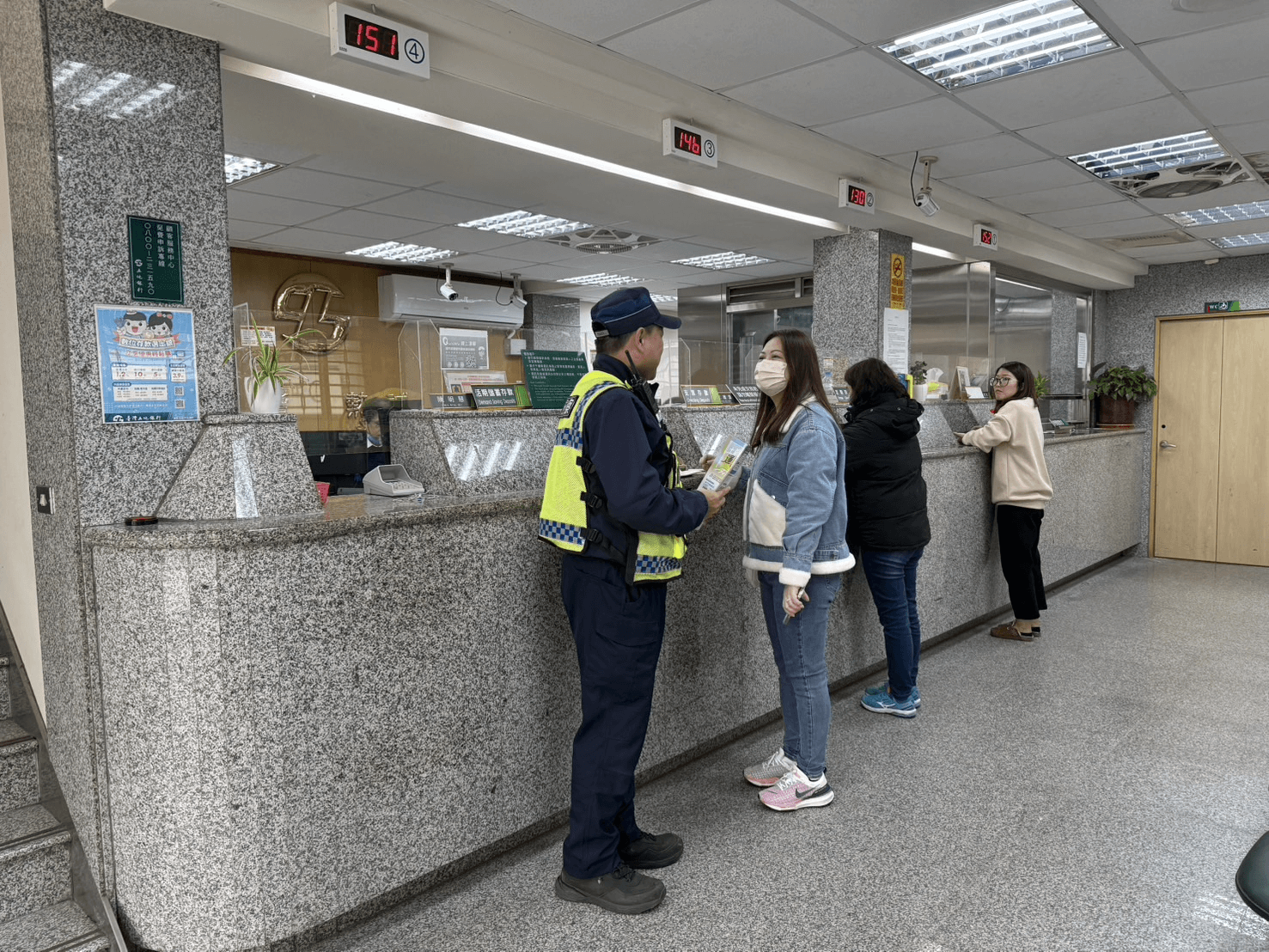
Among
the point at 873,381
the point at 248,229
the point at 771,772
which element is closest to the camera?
the point at 771,772

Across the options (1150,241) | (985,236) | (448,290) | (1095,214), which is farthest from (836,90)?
(1150,241)

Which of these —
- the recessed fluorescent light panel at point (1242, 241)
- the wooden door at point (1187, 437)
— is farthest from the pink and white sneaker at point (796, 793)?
the wooden door at point (1187, 437)

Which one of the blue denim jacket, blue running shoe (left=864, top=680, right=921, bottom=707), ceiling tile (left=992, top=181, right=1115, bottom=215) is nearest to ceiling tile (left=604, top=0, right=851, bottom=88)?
the blue denim jacket

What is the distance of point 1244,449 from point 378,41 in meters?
7.86

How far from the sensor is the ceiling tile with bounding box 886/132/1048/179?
4266mm

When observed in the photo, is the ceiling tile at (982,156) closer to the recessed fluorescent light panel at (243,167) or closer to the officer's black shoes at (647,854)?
the recessed fluorescent light panel at (243,167)

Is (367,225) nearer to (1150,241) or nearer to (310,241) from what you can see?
(310,241)

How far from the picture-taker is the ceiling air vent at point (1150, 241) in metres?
6.45

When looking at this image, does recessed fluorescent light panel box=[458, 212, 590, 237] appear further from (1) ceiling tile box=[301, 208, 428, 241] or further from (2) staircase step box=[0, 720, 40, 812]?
(2) staircase step box=[0, 720, 40, 812]

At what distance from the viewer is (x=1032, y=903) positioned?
2258 millimetres

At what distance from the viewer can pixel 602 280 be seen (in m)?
8.50

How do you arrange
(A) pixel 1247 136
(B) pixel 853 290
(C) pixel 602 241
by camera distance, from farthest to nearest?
(C) pixel 602 241
(B) pixel 853 290
(A) pixel 1247 136

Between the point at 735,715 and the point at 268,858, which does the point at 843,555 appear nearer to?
the point at 735,715

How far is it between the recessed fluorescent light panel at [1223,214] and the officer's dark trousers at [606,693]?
5.51m
